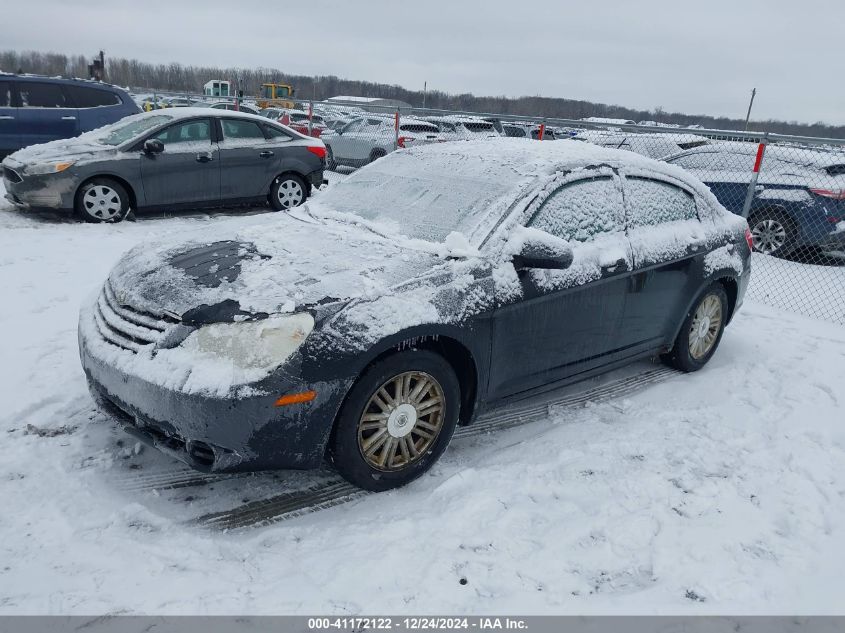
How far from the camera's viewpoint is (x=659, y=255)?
437 centimetres

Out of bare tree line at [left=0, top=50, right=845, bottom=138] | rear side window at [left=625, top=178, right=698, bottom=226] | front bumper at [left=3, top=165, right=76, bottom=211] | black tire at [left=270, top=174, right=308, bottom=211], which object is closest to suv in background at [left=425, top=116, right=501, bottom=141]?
black tire at [left=270, top=174, right=308, bottom=211]

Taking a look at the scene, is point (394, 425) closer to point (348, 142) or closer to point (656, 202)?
point (656, 202)

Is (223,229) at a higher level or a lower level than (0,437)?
higher

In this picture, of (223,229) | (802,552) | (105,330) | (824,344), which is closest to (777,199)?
(824,344)

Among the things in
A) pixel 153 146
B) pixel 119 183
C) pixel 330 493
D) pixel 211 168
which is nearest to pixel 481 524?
pixel 330 493

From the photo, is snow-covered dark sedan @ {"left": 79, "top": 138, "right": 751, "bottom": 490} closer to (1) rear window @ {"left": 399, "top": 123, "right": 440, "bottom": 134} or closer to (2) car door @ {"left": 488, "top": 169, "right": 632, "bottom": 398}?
(2) car door @ {"left": 488, "top": 169, "right": 632, "bottom": 398}

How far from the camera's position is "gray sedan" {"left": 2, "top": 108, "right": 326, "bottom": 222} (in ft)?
26.9

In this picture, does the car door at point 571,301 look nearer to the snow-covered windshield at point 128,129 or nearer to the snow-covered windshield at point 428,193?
the snow-covered windshield at point 428,193

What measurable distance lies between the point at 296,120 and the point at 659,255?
74.8 feet

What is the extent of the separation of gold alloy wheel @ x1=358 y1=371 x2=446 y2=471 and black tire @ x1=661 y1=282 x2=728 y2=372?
2.43 meters

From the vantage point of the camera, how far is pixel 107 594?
2.47m
